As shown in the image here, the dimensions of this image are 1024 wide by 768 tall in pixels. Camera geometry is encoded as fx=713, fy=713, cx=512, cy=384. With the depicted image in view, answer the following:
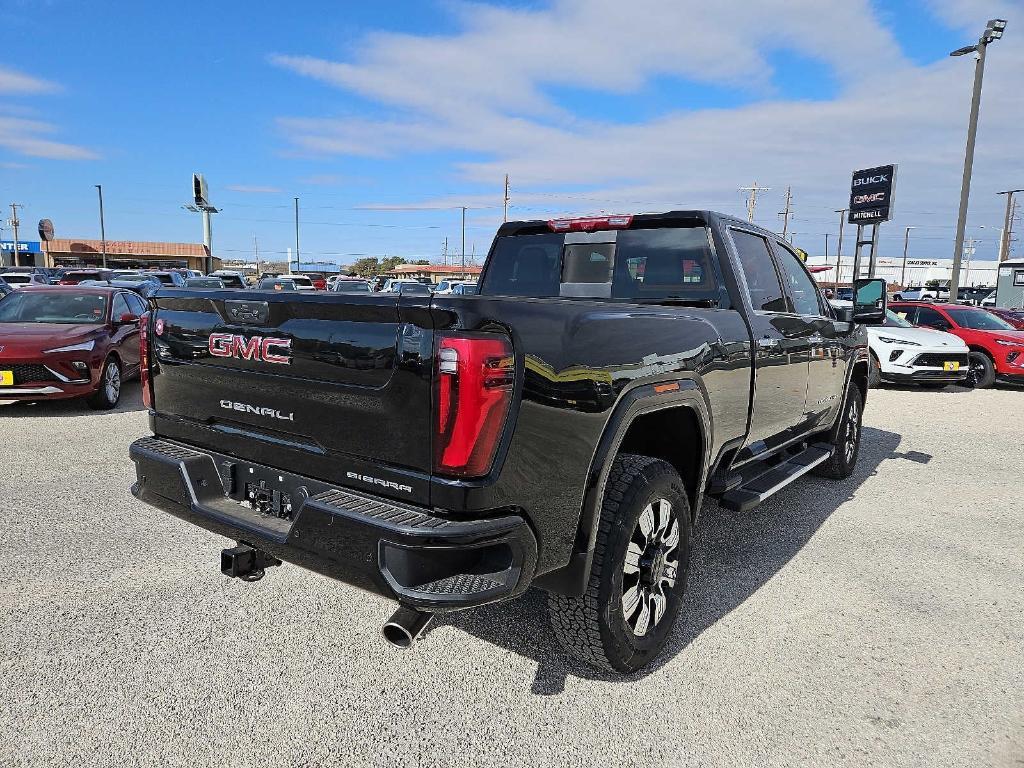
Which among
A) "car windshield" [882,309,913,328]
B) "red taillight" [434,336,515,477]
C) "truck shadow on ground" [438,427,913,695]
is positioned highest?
"red taillight" [434,336,515,477]

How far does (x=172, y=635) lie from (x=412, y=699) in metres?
1.19

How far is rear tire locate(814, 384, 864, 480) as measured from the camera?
5.95 m

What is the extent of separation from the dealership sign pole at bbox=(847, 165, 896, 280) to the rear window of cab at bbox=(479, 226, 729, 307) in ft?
78.1

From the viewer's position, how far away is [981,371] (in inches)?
523

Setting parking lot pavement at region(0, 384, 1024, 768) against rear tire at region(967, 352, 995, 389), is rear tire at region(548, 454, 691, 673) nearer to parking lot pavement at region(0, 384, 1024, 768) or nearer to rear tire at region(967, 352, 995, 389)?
parking lot pavement at region(0, 384, 1024, 768)

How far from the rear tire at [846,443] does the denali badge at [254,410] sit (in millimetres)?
4660

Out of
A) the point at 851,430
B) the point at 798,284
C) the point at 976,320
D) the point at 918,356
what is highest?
the point at 798,284

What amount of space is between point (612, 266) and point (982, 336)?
40.0 ft

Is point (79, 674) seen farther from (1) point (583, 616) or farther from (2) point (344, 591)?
(1) point (583, 616)

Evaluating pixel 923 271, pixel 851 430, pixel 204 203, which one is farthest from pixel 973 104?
pixel 923 271

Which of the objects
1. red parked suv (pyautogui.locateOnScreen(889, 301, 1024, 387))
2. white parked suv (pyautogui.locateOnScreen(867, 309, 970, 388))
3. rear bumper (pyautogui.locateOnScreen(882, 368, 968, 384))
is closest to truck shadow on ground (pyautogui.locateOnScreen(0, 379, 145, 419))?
white parked suv (pyautogui.locateOnScreen(867, 309, 970, 388))

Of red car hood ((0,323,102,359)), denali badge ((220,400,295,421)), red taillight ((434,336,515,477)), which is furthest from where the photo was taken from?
red car hood ((0,323,102,359))

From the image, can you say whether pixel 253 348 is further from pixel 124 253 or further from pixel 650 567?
pixel 124 253

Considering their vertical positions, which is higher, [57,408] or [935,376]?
[935,376]
